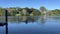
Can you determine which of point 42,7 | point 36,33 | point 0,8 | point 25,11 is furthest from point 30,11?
point 36,33

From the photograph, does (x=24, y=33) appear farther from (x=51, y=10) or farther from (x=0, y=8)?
(x=51, y=10)

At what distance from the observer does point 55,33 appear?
998cm

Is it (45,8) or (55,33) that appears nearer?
(55,33)

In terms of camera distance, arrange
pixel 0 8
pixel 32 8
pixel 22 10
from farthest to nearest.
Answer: pixel 32 8
pixel 22 10
pixel 0 8

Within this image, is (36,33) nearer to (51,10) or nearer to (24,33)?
(24,33)

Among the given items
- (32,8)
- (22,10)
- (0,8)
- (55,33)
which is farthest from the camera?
(32,8)

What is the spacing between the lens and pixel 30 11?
19406 millimetres

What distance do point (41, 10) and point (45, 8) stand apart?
1.94 feet

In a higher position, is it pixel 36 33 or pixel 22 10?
pixel 22 10

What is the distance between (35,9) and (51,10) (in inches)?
80.8

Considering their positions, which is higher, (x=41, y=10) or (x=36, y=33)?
(x=41, y=10)

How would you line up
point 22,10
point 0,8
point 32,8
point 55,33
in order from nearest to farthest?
point 55,33 < point 0,8 < point 22,10 < point 32,8

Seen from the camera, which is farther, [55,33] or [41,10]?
[41,10]

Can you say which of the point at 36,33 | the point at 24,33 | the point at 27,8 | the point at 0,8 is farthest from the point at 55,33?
the point at 27,8
